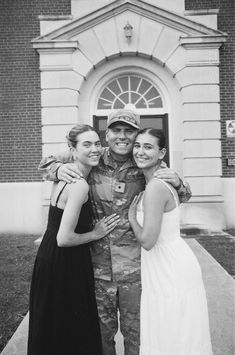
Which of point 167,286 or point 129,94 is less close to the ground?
point 129,94

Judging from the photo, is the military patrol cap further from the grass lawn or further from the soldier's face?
the grass lawn

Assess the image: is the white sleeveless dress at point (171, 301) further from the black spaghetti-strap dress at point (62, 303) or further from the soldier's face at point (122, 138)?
the soldier's face at point (122, 138)

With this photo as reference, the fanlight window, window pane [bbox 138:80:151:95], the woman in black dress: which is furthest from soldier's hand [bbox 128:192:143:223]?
window pane [bbox 138:80:151:95]

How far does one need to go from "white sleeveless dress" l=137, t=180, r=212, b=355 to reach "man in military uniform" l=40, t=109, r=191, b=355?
208 mm

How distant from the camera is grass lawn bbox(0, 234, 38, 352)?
4193 millimetres

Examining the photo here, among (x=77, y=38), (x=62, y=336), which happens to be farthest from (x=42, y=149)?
(x=62, y=336)

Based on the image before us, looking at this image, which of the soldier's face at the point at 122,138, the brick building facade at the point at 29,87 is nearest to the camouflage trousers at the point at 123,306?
the soldier's face at the point at 122,138

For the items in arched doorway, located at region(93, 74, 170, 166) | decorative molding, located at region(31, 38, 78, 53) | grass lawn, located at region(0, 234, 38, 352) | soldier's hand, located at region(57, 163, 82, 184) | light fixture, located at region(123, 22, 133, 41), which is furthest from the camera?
arched doorway, located at region(93, 74, 170, 166)

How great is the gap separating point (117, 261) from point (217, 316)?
2.18 meters

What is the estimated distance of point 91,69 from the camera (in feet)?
31.5

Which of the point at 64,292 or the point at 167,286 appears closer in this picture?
the point at 167,286

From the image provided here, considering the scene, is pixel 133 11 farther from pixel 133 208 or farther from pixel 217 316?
pixel 133 208

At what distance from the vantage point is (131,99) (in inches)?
401

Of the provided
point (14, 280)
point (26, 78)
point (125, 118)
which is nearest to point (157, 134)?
point (125, 118)
